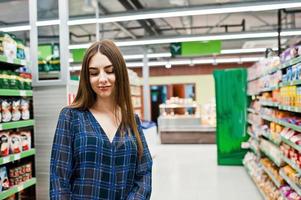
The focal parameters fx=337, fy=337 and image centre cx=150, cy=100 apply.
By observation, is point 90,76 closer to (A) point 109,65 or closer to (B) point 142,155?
(A) point 109,65

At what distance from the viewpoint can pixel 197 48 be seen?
1170 centimetres

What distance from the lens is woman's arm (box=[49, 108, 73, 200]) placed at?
4.89 ft

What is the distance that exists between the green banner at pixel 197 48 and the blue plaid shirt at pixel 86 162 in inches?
407

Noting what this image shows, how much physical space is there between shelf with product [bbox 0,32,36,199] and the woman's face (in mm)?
1574

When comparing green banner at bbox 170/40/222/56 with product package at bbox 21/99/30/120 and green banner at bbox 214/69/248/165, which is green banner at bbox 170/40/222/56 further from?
product package at bbox 21/99/30/120

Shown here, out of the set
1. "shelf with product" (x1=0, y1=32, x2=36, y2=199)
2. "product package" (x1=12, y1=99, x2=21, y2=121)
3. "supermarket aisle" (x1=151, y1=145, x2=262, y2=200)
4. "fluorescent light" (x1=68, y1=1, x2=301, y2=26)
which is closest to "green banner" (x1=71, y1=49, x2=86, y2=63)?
"supermarket aisle" (x1=151, y1=145, x2=262, y2=200)

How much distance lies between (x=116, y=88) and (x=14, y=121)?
1.79 metres

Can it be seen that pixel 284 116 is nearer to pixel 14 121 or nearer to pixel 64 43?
pixel 64 43

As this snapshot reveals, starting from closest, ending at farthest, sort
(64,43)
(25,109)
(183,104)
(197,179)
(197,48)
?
(25,109), (64,43), (197,179), (197,48), (183,104)

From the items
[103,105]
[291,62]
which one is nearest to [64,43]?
[103,105]

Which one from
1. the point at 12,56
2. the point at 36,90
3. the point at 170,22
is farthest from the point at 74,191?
the point at 170,22

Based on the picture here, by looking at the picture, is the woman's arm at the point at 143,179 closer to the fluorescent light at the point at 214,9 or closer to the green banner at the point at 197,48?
the fluorescent light at the point at 214,9

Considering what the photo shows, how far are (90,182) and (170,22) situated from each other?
35.7 feet

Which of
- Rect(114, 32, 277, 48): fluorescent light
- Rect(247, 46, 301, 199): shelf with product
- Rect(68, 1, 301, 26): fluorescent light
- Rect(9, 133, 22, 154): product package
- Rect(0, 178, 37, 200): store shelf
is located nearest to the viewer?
Rect(0, 178, 37, 200): store shelf
